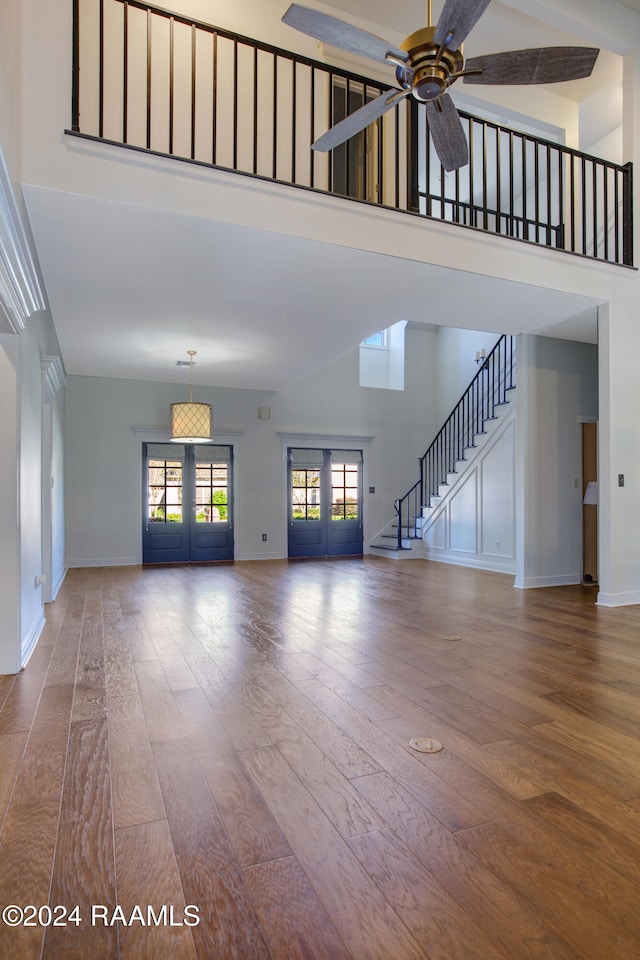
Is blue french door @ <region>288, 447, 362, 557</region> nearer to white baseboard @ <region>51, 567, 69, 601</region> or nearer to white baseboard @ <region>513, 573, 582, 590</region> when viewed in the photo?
white baseboard @ <region>51, 567, 69, 601</region>

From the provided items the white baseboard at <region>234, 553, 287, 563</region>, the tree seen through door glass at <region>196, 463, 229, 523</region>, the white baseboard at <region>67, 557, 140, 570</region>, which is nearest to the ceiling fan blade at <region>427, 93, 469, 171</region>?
the tree seen through door glass at <region>196, 463, 229, 523</region>

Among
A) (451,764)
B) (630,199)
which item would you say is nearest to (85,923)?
(451,764)

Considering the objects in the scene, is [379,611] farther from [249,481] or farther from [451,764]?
[249,481]

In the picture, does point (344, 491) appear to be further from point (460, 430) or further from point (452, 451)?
point (460, 430)

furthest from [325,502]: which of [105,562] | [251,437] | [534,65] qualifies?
[534,65]

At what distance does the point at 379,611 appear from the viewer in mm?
5363

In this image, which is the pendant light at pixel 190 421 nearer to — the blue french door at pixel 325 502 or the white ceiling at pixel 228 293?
the white ceiling at pixel 228 293

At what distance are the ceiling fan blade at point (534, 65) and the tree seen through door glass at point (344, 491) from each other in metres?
7.47

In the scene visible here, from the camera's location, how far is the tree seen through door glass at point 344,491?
1024 centimetres

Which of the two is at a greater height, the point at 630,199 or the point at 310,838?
the point at 630,199

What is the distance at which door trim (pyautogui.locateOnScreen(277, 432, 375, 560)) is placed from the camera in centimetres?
980

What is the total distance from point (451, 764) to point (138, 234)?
3.66m

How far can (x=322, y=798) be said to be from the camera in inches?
80.5

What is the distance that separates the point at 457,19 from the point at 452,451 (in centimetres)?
766
